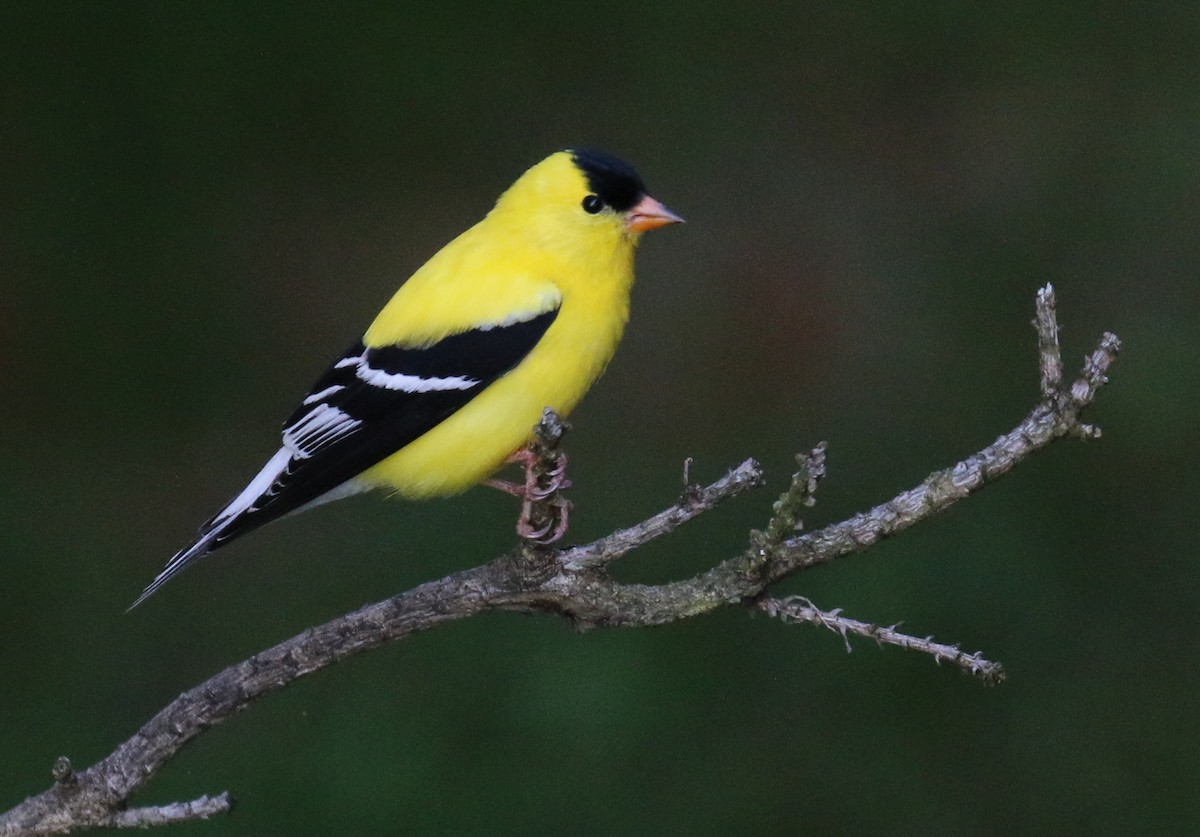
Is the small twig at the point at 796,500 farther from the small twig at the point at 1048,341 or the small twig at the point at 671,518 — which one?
the small twig at the point at 1048,341

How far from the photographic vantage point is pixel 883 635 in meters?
2.12

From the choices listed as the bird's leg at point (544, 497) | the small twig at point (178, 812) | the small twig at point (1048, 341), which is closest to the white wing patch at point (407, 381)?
the bird's leg at point (544, 497)

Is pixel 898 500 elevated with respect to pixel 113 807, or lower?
elevated

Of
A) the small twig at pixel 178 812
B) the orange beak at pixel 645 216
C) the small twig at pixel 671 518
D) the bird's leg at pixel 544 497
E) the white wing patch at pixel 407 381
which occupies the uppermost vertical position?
the orange beak at pixel 645 216

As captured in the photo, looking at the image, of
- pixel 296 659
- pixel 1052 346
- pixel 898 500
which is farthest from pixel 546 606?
pixel 1052 346

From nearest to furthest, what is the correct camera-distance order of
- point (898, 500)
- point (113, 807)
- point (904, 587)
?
point (898, 500) → point (113, 807) → point (904, 587)

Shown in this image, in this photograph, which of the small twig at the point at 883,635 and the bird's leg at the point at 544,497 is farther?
the bird's leg at the point at 544,497

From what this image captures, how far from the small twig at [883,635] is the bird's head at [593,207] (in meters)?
0.85

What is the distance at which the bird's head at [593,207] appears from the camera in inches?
111

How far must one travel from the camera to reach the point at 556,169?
2.89 metres

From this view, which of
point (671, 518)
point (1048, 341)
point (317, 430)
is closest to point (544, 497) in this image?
point (671, 518)

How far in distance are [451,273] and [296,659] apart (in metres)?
0.85

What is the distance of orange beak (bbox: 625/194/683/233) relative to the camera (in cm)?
278

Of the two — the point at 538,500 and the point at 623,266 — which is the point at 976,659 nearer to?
the point at 538,500
